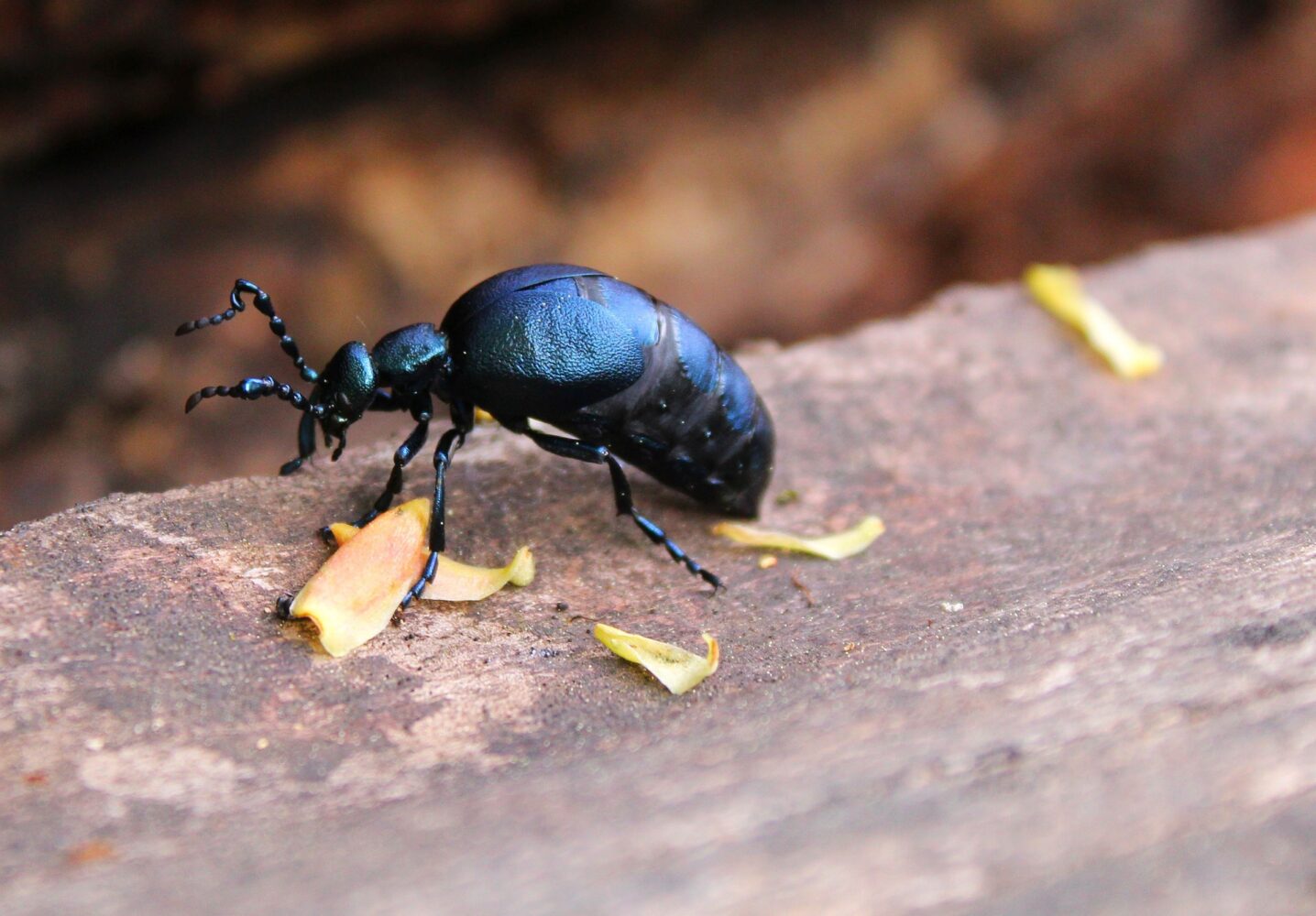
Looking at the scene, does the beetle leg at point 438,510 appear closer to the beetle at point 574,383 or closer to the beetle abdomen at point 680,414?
the beetle at point 574,383

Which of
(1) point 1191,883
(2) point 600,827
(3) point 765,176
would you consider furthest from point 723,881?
(3) point 765,176

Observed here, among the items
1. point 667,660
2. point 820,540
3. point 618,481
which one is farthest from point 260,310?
point 820,540

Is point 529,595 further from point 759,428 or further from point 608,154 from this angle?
point 608,154

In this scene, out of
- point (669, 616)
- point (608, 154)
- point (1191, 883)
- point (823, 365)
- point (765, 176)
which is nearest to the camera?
point (1191, 883)

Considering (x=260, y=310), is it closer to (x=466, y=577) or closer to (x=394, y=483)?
(x=394, y=483)

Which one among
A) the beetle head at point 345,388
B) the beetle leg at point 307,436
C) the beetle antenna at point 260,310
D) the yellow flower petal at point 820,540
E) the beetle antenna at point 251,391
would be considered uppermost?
the beetle antenna at point 260,310

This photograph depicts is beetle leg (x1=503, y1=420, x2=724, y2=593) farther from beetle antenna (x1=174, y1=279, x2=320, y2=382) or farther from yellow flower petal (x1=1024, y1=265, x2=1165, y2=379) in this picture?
yellow flower petal (x1=1024, y1=265, x2=1165, y2=379)

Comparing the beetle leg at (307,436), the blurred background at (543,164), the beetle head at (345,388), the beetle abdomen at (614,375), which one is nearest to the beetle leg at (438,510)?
the beetle abdomen at (614,375)
